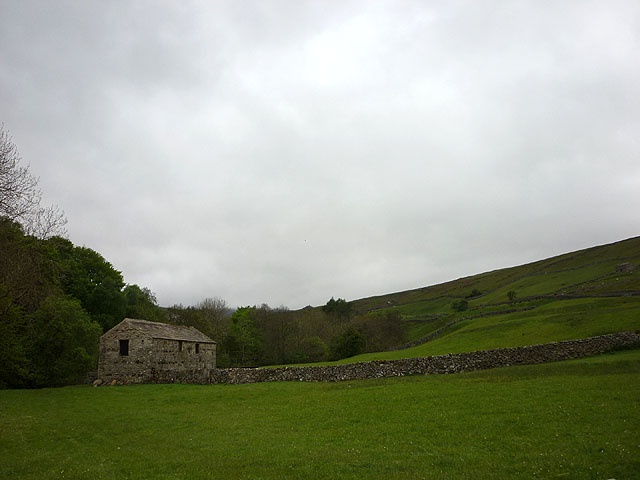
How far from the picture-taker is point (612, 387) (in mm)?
16078

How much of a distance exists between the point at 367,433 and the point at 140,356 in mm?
29399

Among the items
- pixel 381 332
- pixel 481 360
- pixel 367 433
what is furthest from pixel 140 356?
pixel 381 332

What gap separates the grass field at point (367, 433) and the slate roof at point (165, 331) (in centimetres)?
1366

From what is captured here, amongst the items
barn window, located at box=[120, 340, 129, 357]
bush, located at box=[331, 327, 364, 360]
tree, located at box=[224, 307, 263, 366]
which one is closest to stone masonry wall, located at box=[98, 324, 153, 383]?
barn window, located at box=[120, 340, 129, 357]

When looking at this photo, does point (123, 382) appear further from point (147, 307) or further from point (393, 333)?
point (393, 333)

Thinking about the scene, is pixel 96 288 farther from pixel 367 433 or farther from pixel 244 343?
pixel 367 433

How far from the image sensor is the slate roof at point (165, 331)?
37656 mm

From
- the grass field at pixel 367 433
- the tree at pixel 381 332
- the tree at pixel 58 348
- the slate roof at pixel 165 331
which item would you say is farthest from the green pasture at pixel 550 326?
the tree at pixel 58 348

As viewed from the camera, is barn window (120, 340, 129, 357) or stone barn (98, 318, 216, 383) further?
barn window (120, 340, 129, 357)

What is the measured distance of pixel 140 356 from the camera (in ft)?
120

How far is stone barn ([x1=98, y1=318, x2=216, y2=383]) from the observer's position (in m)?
35.6

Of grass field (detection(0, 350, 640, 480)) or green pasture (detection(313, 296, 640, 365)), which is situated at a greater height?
green pasture (detection(313, 296, 640, 365))

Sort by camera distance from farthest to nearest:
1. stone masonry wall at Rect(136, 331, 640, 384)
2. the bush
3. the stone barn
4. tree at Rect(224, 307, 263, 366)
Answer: tree at Rect(224, 307, 263, 366)
the bush
the stone barn
stone masonry wall at Rect(136, 331, 640, 384)

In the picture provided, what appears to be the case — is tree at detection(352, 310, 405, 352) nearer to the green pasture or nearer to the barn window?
the green pasture
